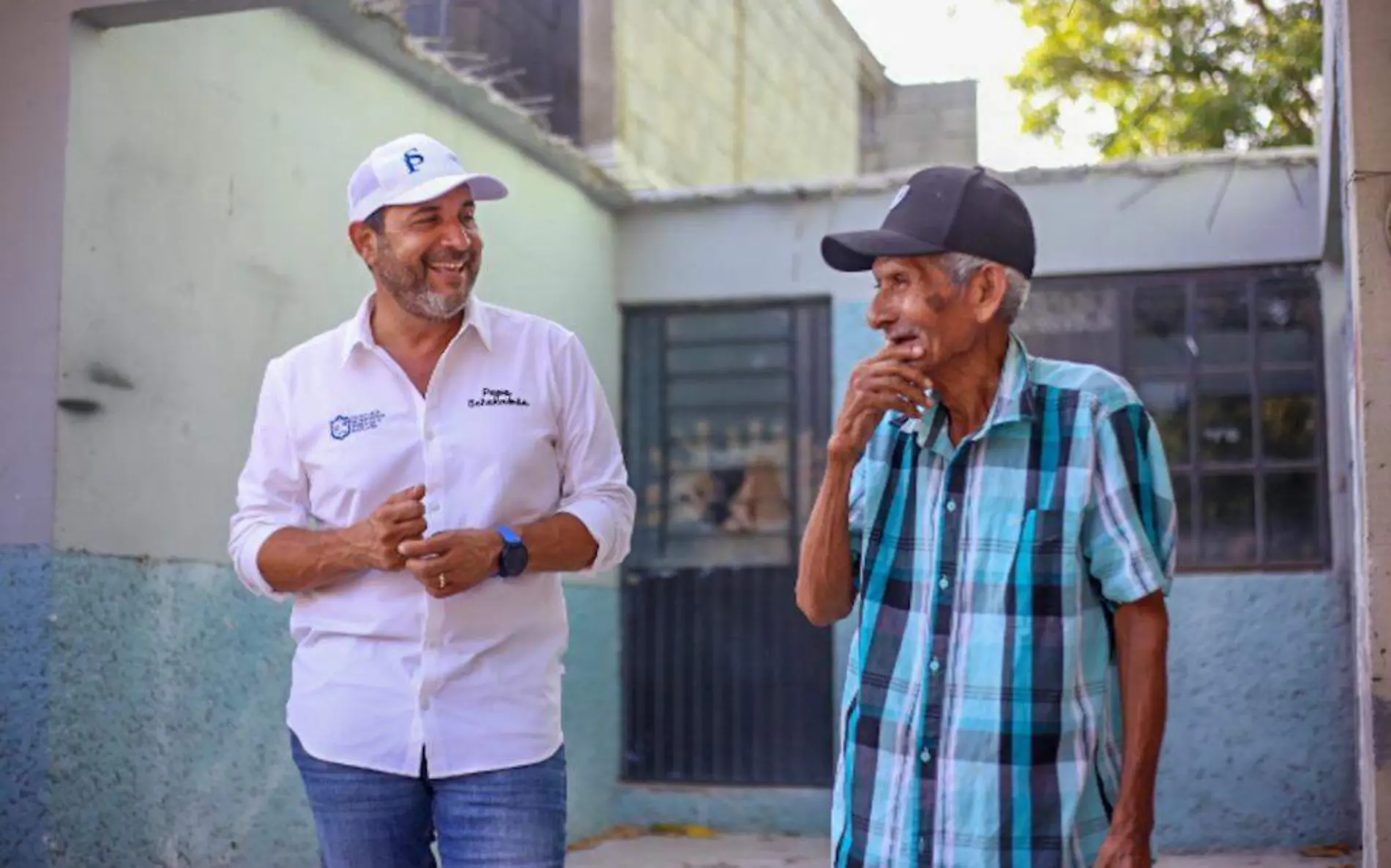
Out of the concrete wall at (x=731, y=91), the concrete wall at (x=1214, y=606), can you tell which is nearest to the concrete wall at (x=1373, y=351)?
the concrete wall at (x=1214, y=606)

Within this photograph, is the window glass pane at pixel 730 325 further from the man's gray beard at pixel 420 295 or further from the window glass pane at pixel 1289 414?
the man's gray beard at pixel 420 295

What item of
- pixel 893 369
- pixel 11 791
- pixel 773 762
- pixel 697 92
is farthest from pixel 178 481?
pixel 697 92

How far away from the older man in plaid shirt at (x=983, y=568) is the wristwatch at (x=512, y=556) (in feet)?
1.59

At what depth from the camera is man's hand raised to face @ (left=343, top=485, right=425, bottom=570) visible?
8.84ft

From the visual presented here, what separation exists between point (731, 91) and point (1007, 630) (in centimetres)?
1019

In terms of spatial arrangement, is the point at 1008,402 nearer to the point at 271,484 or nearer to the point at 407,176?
the point at 407,176

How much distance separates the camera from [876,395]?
8.12 feet

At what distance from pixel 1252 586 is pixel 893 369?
6635 mm

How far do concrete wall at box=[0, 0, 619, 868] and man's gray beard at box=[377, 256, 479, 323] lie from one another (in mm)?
2384

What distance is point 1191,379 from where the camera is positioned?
28.9 ft

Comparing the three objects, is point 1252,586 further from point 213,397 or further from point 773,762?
point 213,397

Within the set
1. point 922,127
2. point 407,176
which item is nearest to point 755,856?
point 407,176

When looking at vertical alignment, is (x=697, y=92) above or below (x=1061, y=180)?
above

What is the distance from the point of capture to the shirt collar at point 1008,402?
247 centimetres
